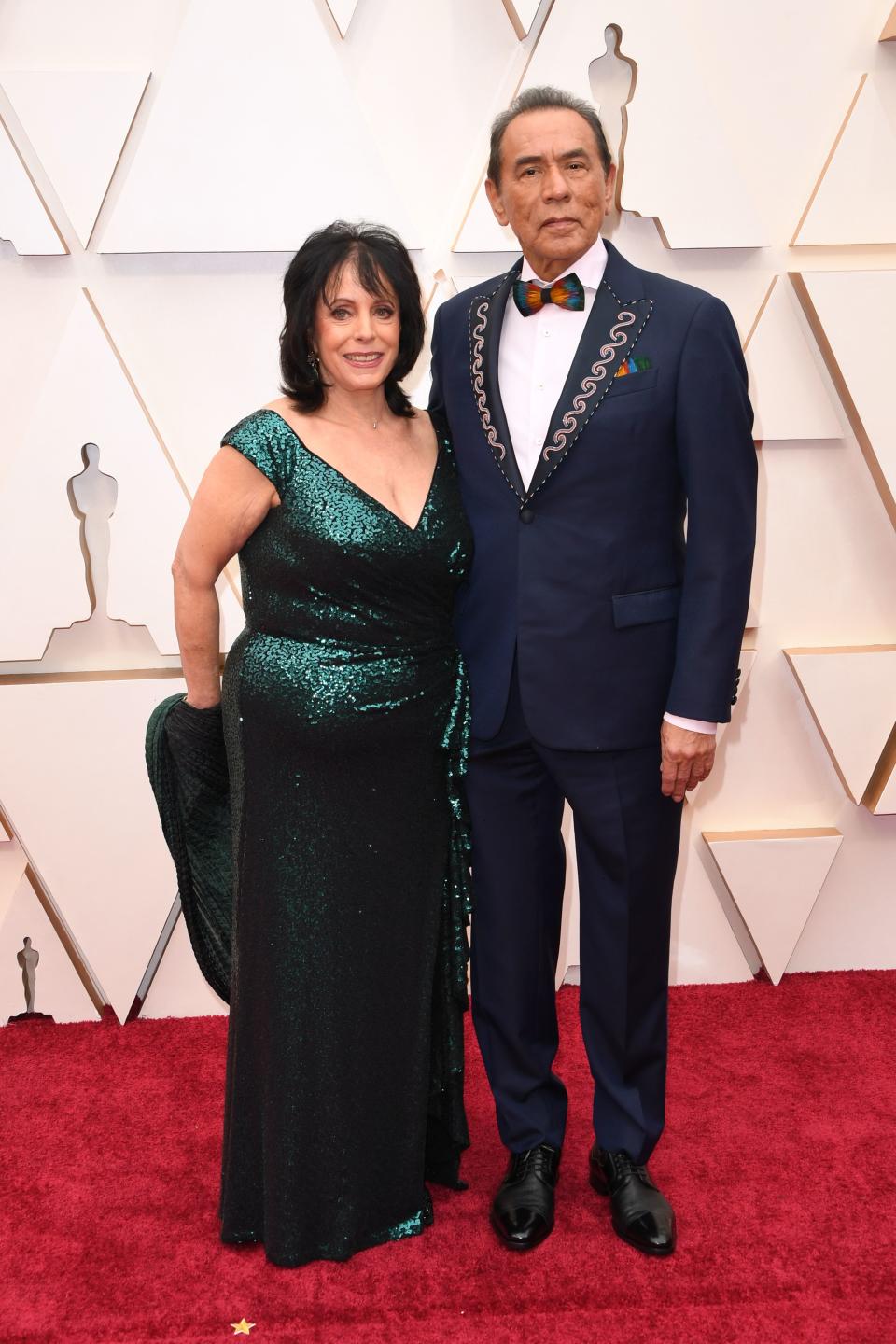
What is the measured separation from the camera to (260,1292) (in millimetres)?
1856

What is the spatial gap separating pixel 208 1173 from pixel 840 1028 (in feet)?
4.54

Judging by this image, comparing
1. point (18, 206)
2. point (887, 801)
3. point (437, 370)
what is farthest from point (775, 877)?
point (18, 206)

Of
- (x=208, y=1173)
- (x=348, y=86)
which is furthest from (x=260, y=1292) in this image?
(x=348, y=86)

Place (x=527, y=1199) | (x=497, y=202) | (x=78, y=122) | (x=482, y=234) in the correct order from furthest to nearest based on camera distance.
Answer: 1. (x=482, y=234)
2. (x=78, y=122)
3. (x=527, y=1199)
4. (x=497, y=202)

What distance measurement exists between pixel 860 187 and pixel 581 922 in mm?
1690

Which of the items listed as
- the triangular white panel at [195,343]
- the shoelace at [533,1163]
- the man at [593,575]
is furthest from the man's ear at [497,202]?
the shoelace at [533,1163]

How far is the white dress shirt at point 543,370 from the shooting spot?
179cm

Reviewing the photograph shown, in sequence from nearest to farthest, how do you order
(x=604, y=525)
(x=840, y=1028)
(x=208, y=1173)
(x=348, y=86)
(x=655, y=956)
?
(x=604, y=525)
(x=655, y=956)
(x=208, y=1173)
(x=348, y=86)
(x=840, y=1028)

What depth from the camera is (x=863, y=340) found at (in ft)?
8.59

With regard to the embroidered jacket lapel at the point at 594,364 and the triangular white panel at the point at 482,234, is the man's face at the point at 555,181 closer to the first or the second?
the embroidered jacket lapel at the point at 594,364

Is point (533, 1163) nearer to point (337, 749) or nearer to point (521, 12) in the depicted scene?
point (337, 749)

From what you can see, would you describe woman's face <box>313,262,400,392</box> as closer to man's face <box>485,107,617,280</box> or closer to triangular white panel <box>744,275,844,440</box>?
man's face <box>485,107,617,280</box>

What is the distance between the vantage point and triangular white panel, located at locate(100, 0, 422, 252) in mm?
2445

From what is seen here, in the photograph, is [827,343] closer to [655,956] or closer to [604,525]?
[604,525]
